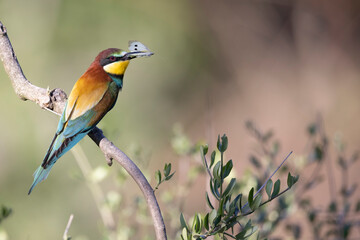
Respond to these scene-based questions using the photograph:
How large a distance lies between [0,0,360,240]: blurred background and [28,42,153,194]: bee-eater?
4.75 ft

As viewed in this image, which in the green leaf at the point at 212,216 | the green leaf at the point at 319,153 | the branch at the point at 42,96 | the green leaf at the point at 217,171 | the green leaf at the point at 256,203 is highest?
the green leaf at the point at 319,153

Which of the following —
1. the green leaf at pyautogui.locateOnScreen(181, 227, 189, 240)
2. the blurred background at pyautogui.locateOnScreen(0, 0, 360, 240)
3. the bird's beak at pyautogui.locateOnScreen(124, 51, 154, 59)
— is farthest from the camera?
the blurred background at pyautogui.locateOnScreen(0, 0, 360, 240)

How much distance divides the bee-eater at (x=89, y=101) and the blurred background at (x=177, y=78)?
1449 mm

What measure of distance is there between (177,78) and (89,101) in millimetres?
2860

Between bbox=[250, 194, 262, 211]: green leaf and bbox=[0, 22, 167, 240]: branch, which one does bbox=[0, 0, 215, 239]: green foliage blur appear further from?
bbox=[250, 194, 262, 211]: green leaf

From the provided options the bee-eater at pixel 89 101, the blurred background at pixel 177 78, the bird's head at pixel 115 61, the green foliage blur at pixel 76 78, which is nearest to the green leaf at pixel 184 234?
the bee-eater at pixel 89 101

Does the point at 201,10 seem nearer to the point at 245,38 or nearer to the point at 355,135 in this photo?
the point at 245,38

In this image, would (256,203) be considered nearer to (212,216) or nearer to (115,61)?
(212,216)

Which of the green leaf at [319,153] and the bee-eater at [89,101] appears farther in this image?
the green leaf at [319,153]

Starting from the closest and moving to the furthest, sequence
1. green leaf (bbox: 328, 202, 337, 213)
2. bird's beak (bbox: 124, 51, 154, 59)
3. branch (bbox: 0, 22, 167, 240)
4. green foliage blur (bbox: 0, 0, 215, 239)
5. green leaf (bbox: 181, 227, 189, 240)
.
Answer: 1. green leaf (bbox: 181, 227, 189, 240)
2. branch (bbox: 0, 22, 167, 240)
3. bird's beak (bbox: 124, 51, 154, 59)
4. green leaf (bbox: 328, 202, 337, 213)
5. green foliage blur (bbox: 0, 0, 215, 239)

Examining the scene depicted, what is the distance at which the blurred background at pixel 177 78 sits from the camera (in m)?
3.35

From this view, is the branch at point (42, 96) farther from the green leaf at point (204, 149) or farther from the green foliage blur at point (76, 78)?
the green foliage blur at point (76, 78)

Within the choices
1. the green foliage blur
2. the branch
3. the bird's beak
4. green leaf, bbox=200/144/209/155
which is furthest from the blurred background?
green leaf, bbox=200/144/209/155

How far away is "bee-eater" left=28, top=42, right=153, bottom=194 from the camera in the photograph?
1.45 m
